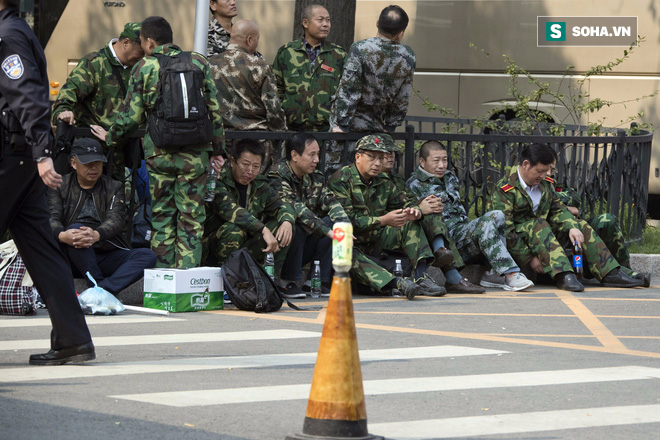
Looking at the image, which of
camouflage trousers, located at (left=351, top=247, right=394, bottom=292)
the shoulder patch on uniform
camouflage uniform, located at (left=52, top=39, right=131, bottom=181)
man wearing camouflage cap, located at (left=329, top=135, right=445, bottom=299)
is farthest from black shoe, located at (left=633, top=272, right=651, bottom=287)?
the shoulder patch on uniform

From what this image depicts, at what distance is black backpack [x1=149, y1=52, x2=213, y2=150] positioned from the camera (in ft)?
29.9

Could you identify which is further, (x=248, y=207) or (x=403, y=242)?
(x=403, y=242)

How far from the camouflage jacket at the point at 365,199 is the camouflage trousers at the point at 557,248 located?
1.20m

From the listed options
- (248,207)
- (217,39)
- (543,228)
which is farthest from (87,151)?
(543,228)

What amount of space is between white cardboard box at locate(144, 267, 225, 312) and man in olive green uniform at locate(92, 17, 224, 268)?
24cm

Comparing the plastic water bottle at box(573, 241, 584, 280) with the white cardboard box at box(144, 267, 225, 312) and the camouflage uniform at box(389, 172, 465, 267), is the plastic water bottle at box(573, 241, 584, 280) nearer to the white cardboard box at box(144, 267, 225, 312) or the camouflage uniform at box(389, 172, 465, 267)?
the camouflage uniform at box(389, 172, 465, 267)

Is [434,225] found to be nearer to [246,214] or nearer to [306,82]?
[246,214]

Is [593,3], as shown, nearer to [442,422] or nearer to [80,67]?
[80,67]

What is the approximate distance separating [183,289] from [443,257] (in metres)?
2.54

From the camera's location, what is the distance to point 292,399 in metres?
5.72

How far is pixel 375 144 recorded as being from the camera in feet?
34.6

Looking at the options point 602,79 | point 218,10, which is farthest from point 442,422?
point 602,79

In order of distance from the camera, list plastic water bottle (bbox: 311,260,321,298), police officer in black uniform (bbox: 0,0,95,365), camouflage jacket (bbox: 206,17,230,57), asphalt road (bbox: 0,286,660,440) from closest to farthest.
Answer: asphalt road (bbox: 0,286,660,440), police officer in black uniform (bbox: 0,0,95,365), plastic water bottle (bbox: 311,260,321,298), camouflage jacket (bbox: 206,17,230,57)

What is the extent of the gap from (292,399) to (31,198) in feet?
5.75
